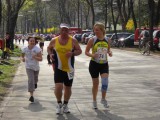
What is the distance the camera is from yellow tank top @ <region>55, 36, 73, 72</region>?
28.3ft

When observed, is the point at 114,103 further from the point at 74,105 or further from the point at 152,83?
the point at 152,83

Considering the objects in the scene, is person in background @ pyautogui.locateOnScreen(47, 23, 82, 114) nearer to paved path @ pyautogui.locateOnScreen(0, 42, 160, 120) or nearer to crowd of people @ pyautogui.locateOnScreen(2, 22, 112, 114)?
crowd of people @ pyautogui.locateOnScreen(2, 22, 112, 114)

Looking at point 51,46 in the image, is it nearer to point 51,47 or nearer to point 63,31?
point 51,47

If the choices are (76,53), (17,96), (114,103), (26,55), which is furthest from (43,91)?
(76,53)

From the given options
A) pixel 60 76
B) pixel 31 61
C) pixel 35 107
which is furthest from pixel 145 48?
pixel 60 76

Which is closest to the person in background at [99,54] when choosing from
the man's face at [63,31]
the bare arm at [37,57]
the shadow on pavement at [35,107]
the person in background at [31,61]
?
the man's face at [63,31]

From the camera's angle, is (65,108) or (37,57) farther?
(37,57)

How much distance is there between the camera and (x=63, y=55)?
8641 millimetres

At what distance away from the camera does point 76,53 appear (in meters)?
8.62

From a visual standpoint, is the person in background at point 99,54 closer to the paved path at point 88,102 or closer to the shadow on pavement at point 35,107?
the paved path at point 88,102

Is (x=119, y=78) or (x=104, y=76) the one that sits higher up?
(x=104, y=76)

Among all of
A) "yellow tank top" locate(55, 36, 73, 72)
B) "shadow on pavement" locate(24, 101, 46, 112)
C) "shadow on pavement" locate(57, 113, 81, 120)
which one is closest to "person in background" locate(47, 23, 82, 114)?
"yellow tank top" locate(55, 36, 73, 72)

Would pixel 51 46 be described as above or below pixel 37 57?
above

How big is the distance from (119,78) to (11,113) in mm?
6921
